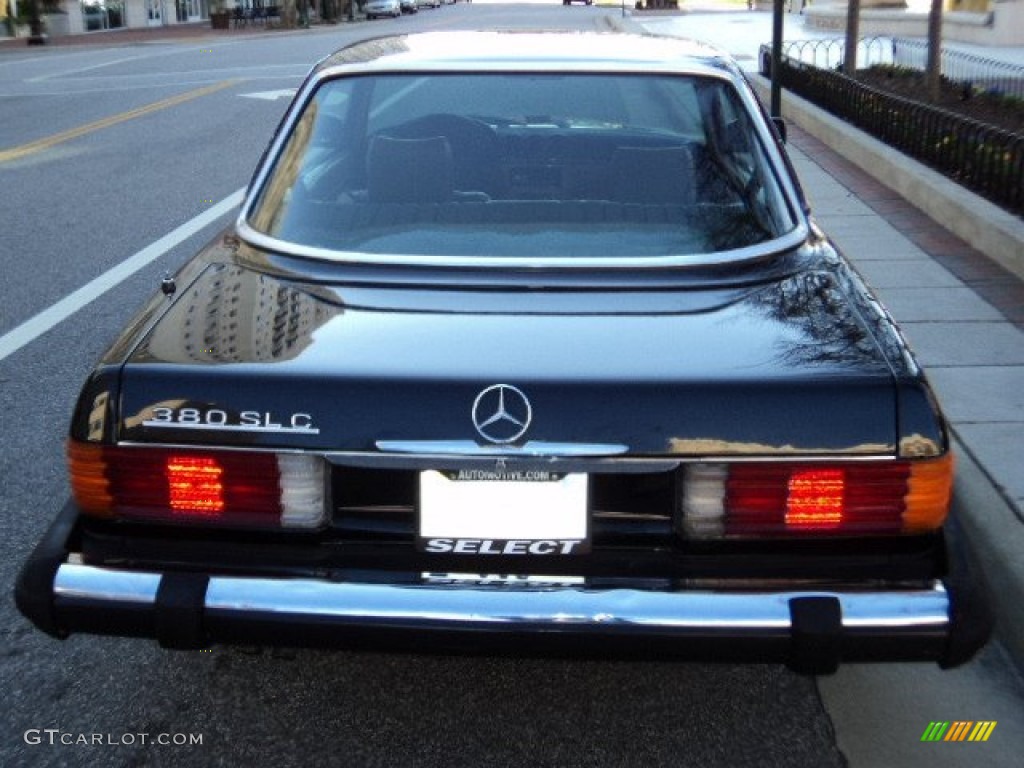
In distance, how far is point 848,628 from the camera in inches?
107

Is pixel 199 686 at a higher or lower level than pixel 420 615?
lower

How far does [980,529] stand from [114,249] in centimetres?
684

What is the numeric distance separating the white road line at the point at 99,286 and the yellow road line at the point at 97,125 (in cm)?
461

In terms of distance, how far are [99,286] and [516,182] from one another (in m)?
4.99

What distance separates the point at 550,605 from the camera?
2.70 meters

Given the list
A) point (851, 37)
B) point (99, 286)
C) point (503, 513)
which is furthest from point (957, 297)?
point (851, 37)

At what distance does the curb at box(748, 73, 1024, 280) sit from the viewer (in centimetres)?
803

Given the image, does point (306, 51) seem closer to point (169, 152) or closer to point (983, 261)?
point (169, 152)

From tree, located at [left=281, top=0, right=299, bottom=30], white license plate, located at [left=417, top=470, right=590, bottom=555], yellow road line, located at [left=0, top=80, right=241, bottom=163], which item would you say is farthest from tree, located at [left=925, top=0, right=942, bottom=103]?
tree, located at [left=281, top=0, right=299, bottom=30]

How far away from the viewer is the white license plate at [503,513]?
8.85 feet

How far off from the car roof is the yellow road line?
11004 millimetres

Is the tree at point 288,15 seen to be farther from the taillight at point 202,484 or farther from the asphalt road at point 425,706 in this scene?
the taillight at point 202,484

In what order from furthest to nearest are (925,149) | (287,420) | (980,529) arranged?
(925,149) < (980,529) < (287,420)

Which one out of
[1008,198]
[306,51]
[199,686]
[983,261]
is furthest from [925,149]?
[306,51]
